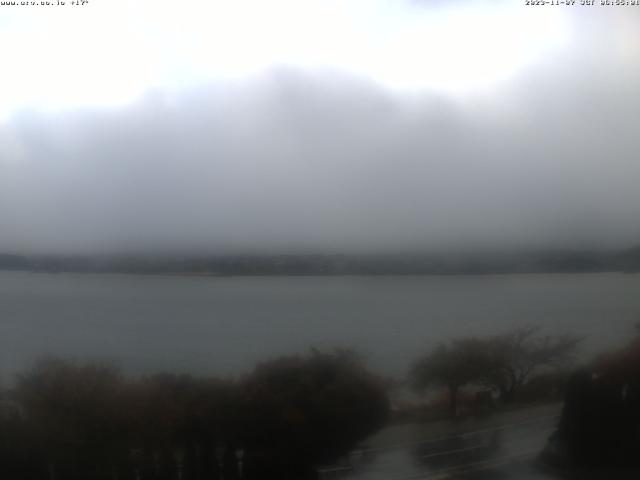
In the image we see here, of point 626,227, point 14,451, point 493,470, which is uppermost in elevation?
point 626,227

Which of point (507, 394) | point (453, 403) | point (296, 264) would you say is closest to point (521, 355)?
point (507, 394)

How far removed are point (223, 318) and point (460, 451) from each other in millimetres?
758

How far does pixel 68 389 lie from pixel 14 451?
0.25 meters

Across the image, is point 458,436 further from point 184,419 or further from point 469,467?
point 184,419

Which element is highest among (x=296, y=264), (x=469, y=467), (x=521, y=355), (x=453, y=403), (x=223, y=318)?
(x=296, y=264)

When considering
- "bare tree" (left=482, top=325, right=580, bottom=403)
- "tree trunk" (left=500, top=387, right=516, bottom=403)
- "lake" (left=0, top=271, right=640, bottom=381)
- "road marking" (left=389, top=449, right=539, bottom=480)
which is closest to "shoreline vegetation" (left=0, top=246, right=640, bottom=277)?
"lake" (left=0, top=271, right=640, bottom=381)

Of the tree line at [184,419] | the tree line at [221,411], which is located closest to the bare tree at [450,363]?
the tree line at [221,411]

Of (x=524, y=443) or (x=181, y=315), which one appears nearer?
(x=181, y=315)

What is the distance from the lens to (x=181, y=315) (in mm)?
1692

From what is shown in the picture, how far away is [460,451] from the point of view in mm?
1804

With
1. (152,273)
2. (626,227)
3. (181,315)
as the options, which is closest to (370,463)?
(181,315)

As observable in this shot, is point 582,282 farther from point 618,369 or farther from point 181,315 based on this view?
point 181,315

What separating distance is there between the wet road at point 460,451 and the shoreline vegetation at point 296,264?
42 centimetres

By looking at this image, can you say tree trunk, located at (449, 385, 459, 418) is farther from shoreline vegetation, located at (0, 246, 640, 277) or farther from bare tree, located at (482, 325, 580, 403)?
shoreline vegetation, located at (0, 246, 640, 277)
